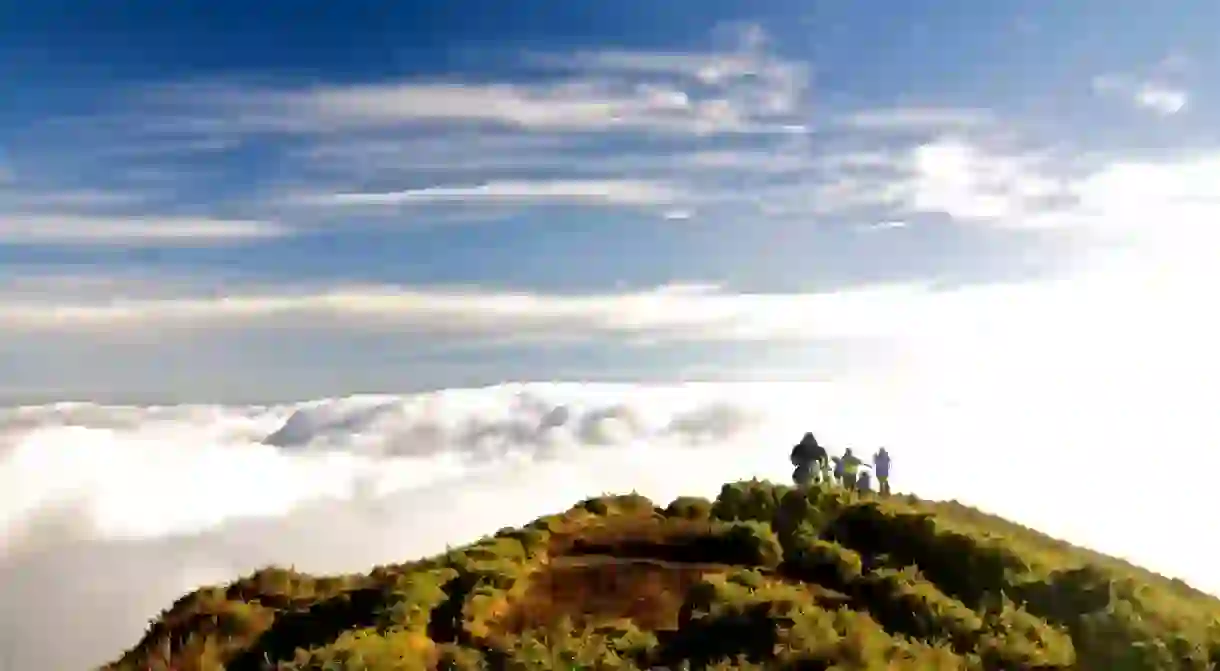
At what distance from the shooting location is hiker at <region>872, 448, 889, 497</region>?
114 ft

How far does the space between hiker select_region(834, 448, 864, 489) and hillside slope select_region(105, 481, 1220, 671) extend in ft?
17.7

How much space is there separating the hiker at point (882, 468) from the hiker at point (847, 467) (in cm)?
55

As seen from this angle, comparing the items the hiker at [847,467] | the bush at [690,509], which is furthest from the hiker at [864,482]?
the bush at [690,509]

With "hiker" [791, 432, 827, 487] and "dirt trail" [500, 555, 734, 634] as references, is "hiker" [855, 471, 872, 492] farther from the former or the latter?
"dirt trail" [500, 555, 734, 634]

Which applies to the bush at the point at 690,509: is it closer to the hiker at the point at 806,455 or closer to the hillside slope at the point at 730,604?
the hillside slope at the point at 730,604

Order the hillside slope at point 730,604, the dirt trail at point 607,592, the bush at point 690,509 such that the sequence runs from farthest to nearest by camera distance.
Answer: the bush at point 690,509 → the dirt trail at point 607,592 → the hillside slope at point 730,604

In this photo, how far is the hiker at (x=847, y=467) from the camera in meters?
35.3

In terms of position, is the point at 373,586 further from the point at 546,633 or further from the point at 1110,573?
the point at 1110,573

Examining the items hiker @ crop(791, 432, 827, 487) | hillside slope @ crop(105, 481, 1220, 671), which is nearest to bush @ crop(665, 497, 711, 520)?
hillside slope @ crop(105, 481, 1220, 671)

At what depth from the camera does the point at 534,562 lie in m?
25.6

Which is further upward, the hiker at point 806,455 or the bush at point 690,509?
the hiker at point 806,455

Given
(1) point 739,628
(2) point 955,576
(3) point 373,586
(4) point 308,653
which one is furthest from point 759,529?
(4) point 308,653

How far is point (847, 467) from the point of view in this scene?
35.8 m

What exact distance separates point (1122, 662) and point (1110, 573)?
322cm
